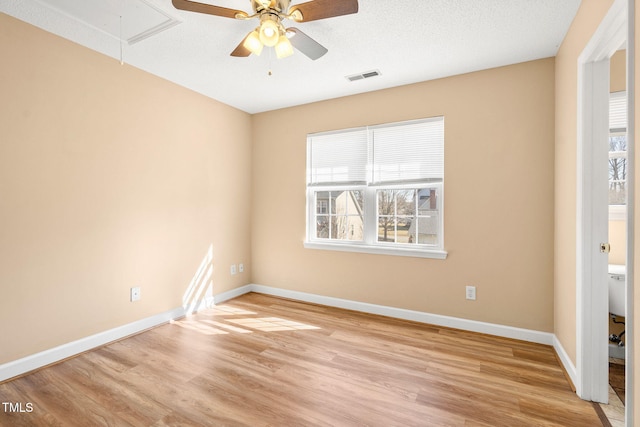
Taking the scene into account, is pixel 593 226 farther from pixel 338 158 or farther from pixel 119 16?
pixel 119 16

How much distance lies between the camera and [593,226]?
190cm

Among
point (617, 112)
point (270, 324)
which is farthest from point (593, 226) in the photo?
point (270, 324)

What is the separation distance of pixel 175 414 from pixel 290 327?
143 cm

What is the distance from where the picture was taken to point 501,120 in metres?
2.88

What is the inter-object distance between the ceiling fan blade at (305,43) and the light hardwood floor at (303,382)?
7.76 ft

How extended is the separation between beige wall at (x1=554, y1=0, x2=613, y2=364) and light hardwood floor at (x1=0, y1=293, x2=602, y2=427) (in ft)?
1.47

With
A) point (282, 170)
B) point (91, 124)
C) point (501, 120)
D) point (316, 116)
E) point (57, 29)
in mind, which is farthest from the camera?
point (282, 170)

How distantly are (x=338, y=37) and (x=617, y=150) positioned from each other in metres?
2.67

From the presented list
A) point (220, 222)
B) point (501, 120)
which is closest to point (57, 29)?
point (220, 222)

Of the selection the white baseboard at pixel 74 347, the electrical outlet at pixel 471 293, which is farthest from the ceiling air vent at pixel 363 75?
the white baseboard at pixel 74 347

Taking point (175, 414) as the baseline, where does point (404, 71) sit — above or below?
above

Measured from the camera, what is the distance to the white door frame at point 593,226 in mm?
1889

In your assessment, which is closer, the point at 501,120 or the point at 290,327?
the point at 501,120

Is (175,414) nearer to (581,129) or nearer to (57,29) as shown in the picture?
(57,29)
